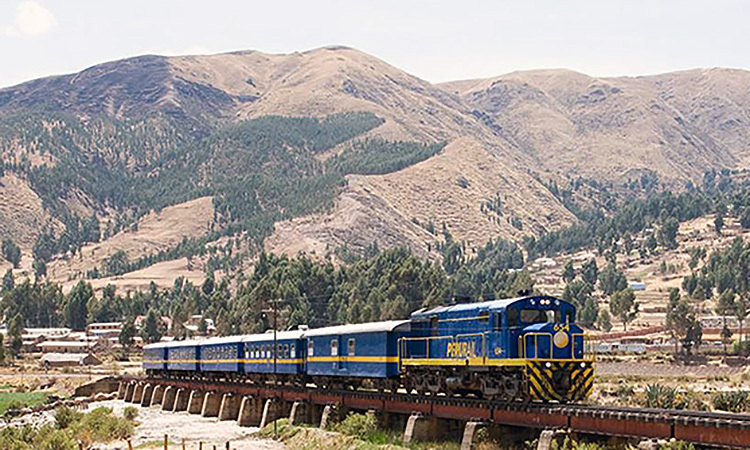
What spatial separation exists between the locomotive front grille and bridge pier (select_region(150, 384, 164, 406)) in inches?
2552

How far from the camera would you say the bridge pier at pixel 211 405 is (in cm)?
8319

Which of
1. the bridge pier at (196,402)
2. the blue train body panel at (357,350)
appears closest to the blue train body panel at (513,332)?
the blue train body panel at (357,350)

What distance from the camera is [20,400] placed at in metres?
125

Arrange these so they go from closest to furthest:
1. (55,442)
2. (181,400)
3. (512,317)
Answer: (512,317) < (55,442) < (181,400)

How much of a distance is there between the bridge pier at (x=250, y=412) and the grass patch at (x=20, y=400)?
4331 centimetres

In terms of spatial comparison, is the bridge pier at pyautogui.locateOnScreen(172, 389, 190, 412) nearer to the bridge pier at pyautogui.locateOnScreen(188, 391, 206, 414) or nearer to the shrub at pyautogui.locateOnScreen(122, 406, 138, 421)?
the bridge pier at pyautogui.locateOnScreen(188, 391, 206, 414)

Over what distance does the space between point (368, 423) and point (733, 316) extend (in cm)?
15894

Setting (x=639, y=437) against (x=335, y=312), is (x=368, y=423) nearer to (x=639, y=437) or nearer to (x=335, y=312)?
(x=639, y=437)

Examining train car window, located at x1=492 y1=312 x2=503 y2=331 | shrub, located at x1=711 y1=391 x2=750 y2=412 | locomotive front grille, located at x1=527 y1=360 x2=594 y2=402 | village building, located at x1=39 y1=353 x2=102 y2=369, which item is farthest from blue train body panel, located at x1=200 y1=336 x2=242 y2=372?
village building, located at x1=39 y1=353 x2=102 y2=369

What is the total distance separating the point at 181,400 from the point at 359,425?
4380 centimetres

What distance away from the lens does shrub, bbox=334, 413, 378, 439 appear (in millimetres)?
51562

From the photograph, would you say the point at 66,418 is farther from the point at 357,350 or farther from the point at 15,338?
the point at 15,338

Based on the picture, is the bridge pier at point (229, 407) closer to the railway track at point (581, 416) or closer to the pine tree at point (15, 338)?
the railway track at point (581, 416)

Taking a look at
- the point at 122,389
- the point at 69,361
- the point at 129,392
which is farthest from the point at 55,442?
the point at 69,361
